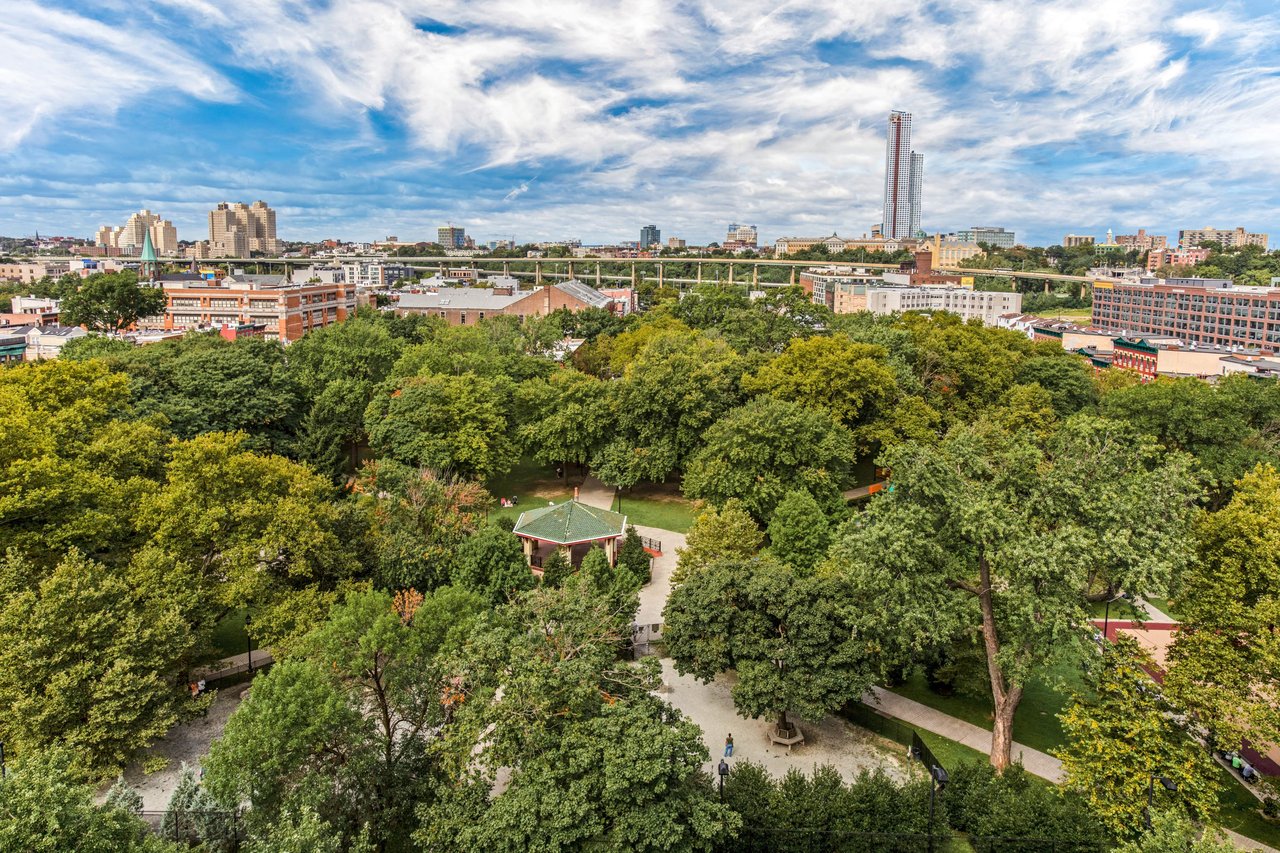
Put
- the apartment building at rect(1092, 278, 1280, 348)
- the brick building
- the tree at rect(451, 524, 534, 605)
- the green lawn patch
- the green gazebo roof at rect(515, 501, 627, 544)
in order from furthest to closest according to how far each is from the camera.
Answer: the brick building → the apartment building at rect(1092, 278, 1280, 348) → the green lawn patch → the green gazebo roof at rect(515, 501, 627, 544) → the tree at rect(451, 524, 534, 605)

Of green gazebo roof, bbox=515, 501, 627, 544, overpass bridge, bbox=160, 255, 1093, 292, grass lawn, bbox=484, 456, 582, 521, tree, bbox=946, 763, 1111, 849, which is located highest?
overpass bridge, bbox=160, 255, 1093, 292

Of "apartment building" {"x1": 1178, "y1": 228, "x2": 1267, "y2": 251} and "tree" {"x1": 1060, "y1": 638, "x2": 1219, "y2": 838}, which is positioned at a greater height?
"apartment building" {"x1": 1178, "y1": 228, "x2": 1267, "y2": 251}

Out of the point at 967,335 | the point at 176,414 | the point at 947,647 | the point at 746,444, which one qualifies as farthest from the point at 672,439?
the point at 176,414

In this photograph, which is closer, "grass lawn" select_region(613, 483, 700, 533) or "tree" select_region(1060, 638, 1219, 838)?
"tree" select_region(1060, 638, 1219, 838)

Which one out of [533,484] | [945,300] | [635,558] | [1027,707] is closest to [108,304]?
[533,484]

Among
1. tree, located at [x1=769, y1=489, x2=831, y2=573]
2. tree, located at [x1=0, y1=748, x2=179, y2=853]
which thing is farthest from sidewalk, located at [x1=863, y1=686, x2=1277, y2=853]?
tree, located at [x1=0, y1=748, x2=179, y2=853]

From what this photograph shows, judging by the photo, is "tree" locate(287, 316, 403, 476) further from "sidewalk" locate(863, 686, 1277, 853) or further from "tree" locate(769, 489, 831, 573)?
"sidewalk" locate(863, 686, 1277, 853)

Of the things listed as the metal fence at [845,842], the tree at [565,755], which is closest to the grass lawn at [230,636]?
the tree at [565,755]
